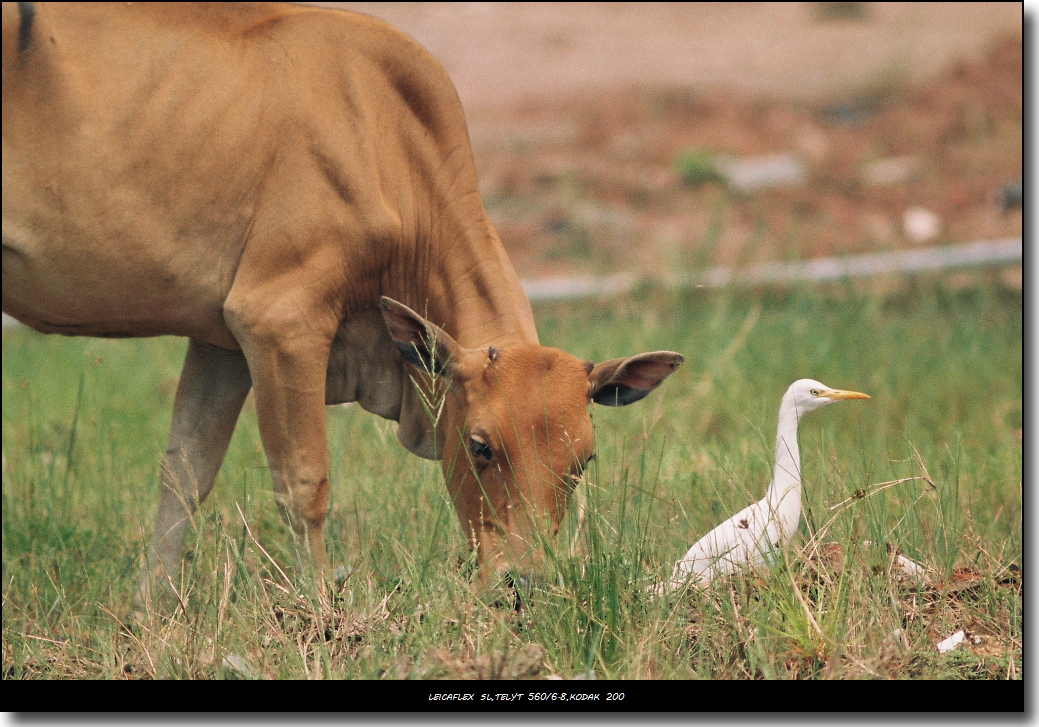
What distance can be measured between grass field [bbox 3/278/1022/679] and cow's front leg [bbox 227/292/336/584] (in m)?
0.14

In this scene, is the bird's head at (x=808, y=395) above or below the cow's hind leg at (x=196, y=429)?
above

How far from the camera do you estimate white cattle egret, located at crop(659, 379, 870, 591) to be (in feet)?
13.0

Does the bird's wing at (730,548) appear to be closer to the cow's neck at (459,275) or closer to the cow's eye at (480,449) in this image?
the cow's eye at (480,449)

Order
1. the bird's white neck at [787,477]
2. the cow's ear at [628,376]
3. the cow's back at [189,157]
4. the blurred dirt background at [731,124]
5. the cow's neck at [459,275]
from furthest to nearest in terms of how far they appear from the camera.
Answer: the blurred dirt background at [731,124], the cow's neck at [459,275], the cow's ear at [628,376], the bird's white neck at [787,477], the cow's back at [189,157]

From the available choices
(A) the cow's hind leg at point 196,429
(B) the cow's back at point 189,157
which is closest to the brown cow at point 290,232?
(B) the cow's back at point 189,157

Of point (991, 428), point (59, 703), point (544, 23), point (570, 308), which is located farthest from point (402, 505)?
point (544, 23)

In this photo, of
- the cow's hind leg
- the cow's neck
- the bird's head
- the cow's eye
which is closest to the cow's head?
the cow's eye

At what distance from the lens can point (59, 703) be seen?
3818 mm

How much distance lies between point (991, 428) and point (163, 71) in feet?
15.3

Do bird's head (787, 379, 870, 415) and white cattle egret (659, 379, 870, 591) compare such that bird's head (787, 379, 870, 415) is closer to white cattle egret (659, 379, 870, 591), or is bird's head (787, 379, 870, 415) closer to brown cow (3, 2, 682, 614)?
white cattle egret (659, 379, 870, 591)

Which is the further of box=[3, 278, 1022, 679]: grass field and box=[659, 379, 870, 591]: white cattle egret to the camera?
box=[659, 379, 870, 591]: white cattle egret

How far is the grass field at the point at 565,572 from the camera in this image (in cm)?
375

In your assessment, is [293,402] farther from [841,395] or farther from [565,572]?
[841,395]

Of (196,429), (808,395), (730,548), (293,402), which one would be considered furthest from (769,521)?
(196,429)
